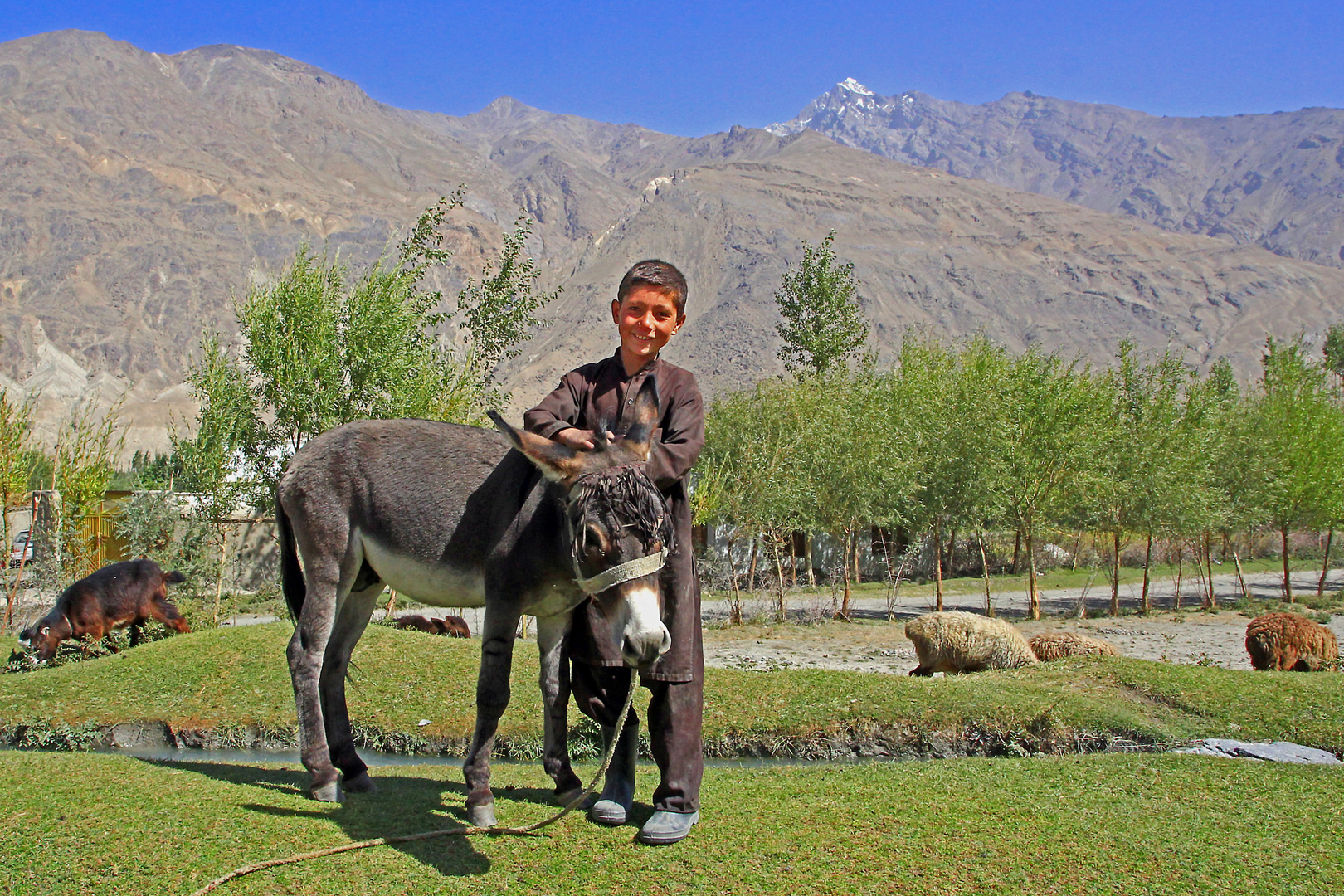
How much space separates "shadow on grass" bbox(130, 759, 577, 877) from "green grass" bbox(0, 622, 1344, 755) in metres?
2.24

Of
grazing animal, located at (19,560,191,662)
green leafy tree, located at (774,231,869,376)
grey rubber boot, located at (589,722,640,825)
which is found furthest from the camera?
green leafy tree, located at (774,231,869,376)

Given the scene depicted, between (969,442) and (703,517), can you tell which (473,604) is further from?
(969,442)

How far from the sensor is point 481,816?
14.6 ft

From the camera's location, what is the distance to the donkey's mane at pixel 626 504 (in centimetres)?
369

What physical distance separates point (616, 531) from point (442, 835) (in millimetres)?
1911

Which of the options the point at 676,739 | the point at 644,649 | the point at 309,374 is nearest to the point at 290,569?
the point at 676,739

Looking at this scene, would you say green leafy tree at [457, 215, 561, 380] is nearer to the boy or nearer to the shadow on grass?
the shadow on grass

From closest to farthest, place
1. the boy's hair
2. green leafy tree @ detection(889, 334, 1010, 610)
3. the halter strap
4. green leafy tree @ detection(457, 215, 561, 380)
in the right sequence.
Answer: the halter strap → the boy's hair → green leafy tree @ detection(457, 215, 561, 380) → green leafy tree @ detection(889, 334, 1010, 610)

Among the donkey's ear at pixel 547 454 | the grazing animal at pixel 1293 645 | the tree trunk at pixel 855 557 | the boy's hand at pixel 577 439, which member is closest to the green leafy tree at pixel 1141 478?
the tree trunk at pixel 855 557

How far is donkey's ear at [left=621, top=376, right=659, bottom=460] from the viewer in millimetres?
4039

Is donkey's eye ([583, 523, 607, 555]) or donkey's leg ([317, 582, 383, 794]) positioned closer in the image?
donkey's eye ([583, 523, 607, 555])

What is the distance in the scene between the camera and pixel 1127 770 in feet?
20.2

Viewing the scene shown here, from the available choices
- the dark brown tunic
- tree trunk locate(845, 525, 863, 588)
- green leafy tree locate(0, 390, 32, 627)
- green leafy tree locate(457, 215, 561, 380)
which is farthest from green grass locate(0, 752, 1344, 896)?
tree trunk locate(845, 525, 863, 588)

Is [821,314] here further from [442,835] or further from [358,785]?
[442,835]
